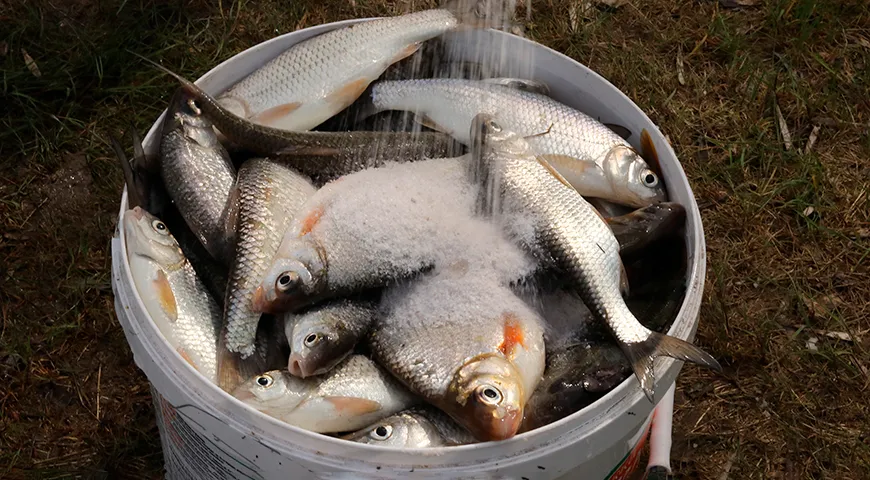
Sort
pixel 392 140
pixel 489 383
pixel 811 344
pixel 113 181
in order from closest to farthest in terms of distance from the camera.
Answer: pixel 489 383 < pixel 392 140 < pixel 811 344 < pixel 113 181

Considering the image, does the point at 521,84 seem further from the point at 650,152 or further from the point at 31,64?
the point at 31,64

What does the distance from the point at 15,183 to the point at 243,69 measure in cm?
120

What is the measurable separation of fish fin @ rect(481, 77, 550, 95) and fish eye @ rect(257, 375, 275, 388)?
887 millimetres

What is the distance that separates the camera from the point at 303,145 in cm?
174

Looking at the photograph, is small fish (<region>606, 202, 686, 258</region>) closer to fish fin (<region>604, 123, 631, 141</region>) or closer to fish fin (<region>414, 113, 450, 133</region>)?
fish fin (<region>604, 123, 631, 141</region>)

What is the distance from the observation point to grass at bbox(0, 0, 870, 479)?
229 centimetres

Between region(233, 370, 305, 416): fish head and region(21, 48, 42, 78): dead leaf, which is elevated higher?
region(233, 370, 305, 416): fish head

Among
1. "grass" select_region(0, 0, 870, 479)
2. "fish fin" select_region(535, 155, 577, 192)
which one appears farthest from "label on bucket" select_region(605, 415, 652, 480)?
"grass" select_region(0, 0, 870, 479)

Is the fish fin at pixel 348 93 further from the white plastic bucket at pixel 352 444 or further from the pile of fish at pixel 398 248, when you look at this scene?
the white plastic bucket at pixel 352 444

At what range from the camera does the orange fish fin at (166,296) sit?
153 cm

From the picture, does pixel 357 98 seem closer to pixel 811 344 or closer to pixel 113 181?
pixel 113 181

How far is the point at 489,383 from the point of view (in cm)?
133

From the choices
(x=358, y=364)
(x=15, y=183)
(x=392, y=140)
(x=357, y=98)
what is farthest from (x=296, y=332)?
(x=15, y=183)

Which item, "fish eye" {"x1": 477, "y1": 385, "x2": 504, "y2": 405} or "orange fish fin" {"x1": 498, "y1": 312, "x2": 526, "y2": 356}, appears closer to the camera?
"fish eye" {"x1": 477, "y1": 385, "x2": 504, "y2": 405}
